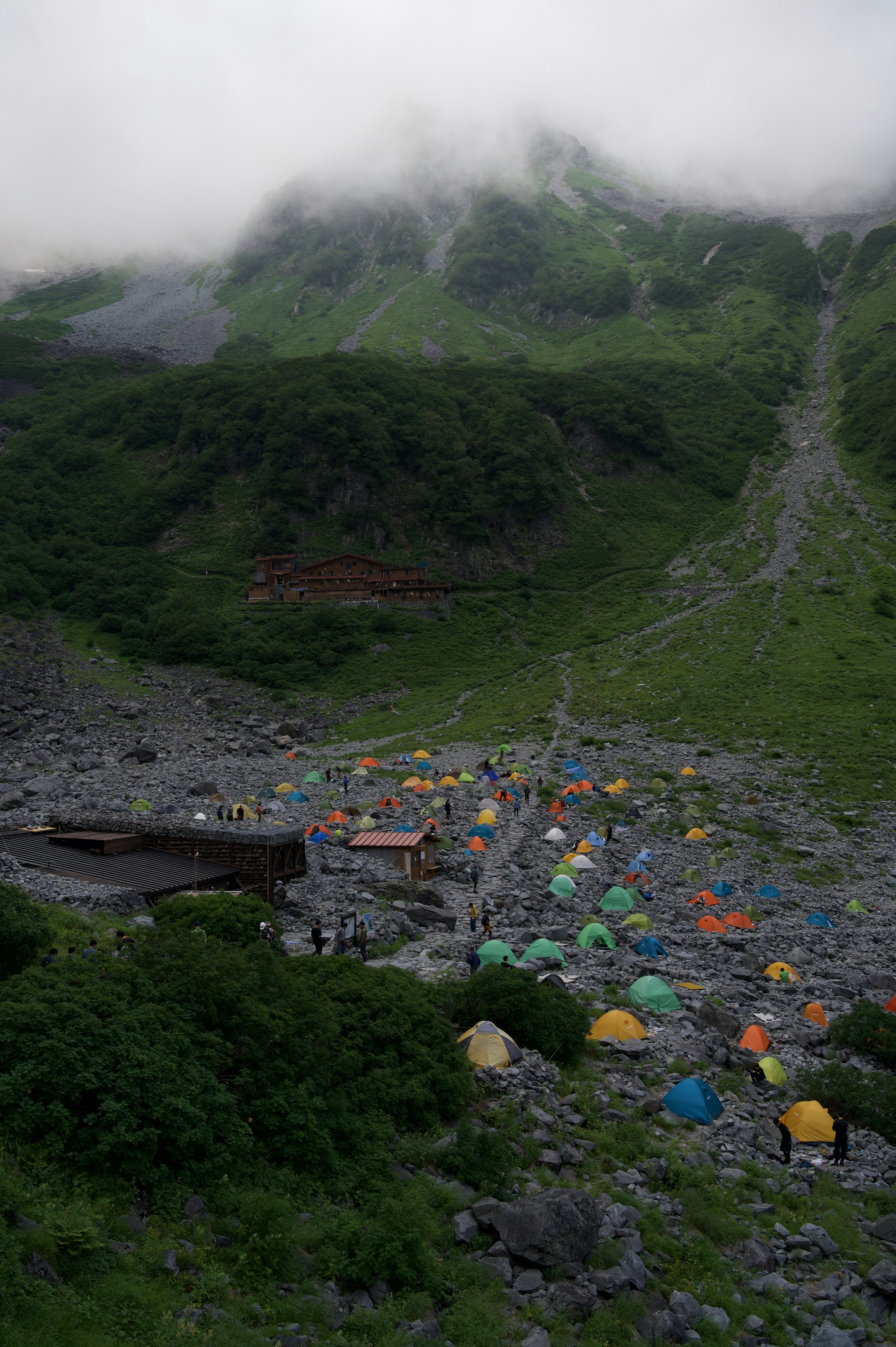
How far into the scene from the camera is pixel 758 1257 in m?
11.7

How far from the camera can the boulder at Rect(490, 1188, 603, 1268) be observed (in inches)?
420

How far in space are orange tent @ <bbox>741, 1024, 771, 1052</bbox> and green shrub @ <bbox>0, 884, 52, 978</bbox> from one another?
15.1 meters

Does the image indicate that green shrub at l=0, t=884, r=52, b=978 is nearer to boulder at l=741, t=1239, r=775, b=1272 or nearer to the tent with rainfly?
boulder at l=741, t=1239, r=775, b=1272

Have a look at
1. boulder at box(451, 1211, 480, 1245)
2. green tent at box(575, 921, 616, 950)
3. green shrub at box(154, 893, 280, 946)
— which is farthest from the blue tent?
green shrub at box(154, 893, 280, 946)

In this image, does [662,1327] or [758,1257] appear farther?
[758,1257]

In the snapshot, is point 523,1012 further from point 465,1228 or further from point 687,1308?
point 687,1308

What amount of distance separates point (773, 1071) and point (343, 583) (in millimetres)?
80424

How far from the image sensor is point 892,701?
184 ft

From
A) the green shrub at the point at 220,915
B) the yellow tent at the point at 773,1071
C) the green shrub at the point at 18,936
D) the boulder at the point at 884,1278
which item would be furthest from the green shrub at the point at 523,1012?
the green shrub at the point at 18,936

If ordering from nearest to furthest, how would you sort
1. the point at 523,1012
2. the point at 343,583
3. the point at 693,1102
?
the point at 693,1102 < the point at 523,1012 < the point at 343,583

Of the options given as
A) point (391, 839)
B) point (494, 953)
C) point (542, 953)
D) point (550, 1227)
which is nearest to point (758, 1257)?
point (550, 1227)

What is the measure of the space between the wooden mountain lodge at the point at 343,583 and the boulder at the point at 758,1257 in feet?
266

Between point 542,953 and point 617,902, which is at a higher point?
point 542,953

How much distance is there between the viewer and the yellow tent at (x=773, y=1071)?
55.1 feet
